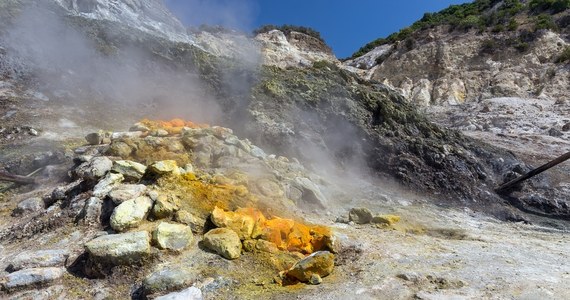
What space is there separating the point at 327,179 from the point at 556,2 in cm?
2714

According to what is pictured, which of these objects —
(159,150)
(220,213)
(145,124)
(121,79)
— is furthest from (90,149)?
(121,79)

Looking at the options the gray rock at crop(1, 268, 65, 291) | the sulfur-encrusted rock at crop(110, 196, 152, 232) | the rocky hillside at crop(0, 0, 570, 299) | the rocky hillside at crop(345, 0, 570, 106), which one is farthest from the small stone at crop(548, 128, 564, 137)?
the gray rock at crop(1, 268, 65, 291)

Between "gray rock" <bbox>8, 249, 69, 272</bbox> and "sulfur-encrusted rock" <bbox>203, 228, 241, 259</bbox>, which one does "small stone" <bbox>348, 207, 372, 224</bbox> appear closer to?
"sulfur-encrusted rock" <bbox>203, 228, 241, 259</bbox>

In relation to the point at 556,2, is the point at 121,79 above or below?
below

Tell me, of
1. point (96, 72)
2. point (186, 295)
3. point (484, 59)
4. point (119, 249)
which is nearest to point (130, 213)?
point (119, 249)

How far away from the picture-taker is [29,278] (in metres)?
4.65

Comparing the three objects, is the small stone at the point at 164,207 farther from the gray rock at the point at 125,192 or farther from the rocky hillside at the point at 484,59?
the rocky hillside at the point at 484,59

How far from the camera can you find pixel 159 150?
27.0ft

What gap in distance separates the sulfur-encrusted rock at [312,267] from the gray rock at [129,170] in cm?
314

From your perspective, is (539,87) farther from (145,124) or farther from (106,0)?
(106,0)

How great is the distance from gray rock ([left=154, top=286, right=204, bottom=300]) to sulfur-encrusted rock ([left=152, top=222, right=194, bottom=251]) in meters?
0.93

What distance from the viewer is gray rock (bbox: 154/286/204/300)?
4.29m

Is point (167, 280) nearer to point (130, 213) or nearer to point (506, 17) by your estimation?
point (130, 213)

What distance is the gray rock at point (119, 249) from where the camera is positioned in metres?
4.85
